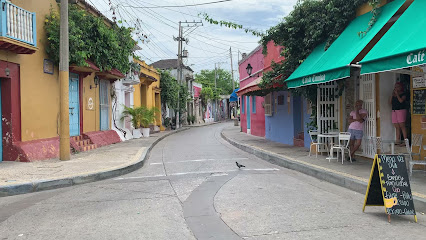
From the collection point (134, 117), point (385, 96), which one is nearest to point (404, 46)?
point (385, 96)

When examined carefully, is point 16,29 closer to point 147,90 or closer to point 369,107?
point 369,107

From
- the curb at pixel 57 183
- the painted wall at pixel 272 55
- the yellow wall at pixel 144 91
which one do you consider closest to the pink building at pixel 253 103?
the painted wall at pixel 272 55

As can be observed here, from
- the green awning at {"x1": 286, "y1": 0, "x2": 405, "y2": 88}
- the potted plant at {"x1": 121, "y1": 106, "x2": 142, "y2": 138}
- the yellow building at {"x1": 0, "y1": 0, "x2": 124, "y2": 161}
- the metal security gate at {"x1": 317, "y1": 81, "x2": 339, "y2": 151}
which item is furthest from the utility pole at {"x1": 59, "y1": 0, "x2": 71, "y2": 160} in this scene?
the potted plant at {"x1": 121, "y1": 106, "x2": 142, "y2": 138}

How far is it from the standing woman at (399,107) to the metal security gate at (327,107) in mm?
2233

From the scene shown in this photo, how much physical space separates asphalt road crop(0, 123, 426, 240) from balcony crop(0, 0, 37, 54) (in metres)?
4.30

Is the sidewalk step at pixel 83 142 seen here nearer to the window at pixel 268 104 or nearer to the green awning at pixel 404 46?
the window at pixel 268 104

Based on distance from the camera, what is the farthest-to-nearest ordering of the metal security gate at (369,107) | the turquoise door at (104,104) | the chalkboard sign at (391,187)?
the turquoise door at (104,104) < the metal security gate at (369,107) < the chalkboard sign at (391,187)

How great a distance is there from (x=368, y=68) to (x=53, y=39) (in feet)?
30.4

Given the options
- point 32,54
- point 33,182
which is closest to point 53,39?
point 32,54

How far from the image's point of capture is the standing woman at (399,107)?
811cm

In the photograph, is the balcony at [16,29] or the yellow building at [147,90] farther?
the yellow building at [147,90]

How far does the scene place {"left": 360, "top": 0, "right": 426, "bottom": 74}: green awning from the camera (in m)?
5.79

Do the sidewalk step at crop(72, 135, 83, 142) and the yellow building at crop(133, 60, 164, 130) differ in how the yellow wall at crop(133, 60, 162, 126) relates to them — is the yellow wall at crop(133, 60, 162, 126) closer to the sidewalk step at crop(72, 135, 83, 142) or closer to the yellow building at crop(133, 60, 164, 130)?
the yellow building at crop(133, 60, 164, 130)

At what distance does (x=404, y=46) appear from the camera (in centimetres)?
606
